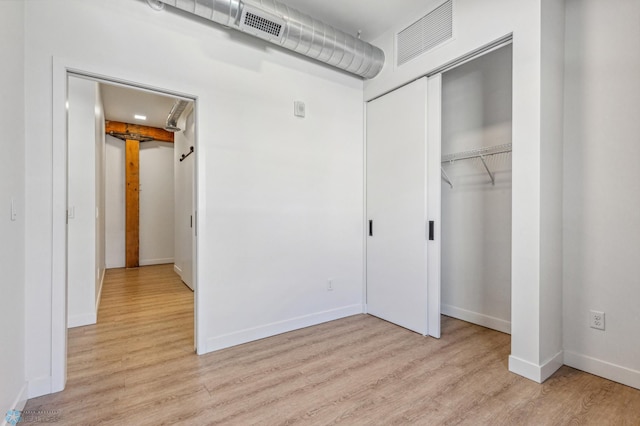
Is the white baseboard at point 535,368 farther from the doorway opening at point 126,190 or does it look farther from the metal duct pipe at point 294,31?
the metal duct pipe at point 294,31

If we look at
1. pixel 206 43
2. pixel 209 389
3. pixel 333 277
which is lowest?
pixel 209 389

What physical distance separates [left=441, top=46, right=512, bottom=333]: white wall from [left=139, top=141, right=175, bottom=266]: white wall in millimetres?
5931

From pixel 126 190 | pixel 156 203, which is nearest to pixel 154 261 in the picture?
pixel 156 203

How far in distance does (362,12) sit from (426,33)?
63 centimetres

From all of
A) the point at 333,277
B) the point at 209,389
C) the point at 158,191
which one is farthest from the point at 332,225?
the point at 158,191

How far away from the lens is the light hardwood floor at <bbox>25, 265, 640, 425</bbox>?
5.81 feet

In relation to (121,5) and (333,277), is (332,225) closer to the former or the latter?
(333,277)

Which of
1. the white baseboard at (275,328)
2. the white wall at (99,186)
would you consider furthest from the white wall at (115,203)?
the white baseboard at (275,328)

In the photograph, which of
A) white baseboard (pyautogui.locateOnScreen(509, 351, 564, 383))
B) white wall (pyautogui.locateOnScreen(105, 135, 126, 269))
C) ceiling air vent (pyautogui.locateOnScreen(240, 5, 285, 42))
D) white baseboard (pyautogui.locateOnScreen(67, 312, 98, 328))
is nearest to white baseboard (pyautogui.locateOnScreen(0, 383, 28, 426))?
white baseboard (pyautogui.locateOnScreen(67, 312, 98, 328))

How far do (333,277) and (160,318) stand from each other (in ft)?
6.39

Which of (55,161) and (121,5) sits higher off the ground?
(121,5)

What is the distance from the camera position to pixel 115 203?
644 centimetres

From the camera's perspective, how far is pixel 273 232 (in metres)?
2.96

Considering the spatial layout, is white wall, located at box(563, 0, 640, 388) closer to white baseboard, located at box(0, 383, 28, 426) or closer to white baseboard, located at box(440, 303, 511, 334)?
white baseboard, located at box(440, 303, 511, 334)
